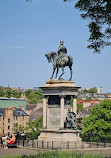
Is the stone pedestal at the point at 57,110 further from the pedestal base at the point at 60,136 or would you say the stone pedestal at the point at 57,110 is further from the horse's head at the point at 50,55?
the horse's head at the point at 50,55

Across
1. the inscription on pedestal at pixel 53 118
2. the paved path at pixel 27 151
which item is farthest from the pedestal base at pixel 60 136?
the paved path at pixel 27 151

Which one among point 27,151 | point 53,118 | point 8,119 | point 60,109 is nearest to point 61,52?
point 60,109

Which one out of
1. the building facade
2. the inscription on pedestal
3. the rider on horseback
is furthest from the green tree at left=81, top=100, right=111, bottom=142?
the building facade

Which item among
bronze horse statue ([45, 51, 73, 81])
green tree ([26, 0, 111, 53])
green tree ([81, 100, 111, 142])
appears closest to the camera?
green tree ([26, 0, 111, 53])

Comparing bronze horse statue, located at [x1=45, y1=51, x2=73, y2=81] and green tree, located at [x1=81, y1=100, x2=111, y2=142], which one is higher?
bronze horse statue, located at [x1=45, y1=51, x2=73, y2=81]

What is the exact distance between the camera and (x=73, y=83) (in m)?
40.1

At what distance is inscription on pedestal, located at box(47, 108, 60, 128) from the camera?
39.5 m

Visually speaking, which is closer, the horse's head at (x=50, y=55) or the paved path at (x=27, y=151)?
the paved path at (x=27, y=151)

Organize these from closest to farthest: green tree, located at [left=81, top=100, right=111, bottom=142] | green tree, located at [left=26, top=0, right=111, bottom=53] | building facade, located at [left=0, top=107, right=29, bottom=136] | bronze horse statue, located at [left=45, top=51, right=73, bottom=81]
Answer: green tree, located at [left=26, top=0, right=111, bottom=53]
bronze horse statue, located at [left=45, top=51, right=73, bottom=81]
green tree, located at [left=81, top=100, right=111, bottom=142]
building facade, located at [left=0, top=107, right=29, bottom=136]

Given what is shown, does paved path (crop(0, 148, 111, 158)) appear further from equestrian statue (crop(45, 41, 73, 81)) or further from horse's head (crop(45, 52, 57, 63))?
horse's head (crop(45, 52, 57, 63))

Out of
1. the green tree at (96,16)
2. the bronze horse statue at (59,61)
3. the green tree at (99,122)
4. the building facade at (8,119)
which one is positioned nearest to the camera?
the green tree at (96,16)

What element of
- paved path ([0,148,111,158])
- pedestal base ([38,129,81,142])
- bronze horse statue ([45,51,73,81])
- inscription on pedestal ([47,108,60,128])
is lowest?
paved path ([0,148,111,158])

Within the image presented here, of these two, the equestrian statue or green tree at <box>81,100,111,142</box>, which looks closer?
the equestrian statue

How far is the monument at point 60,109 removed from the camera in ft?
126
